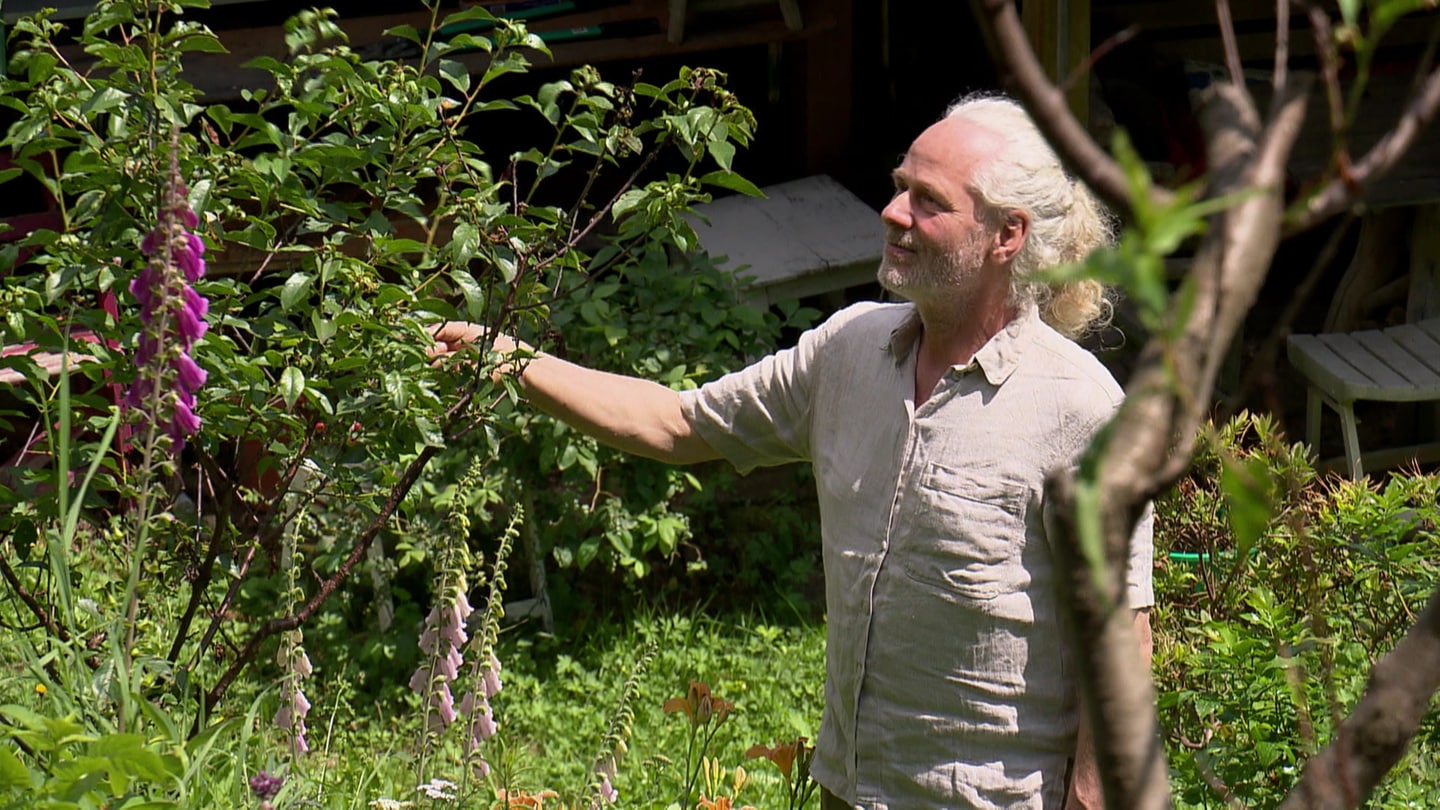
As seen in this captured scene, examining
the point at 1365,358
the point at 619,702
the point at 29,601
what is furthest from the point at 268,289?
the point at 1365,358

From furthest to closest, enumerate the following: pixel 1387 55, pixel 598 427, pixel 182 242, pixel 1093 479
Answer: pixel 1387 55 → pixel 598 427 → pixel 182 242 → pixel 1093 479

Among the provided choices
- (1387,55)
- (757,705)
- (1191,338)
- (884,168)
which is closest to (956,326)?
(1191,338)

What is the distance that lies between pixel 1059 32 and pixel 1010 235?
9.88ft

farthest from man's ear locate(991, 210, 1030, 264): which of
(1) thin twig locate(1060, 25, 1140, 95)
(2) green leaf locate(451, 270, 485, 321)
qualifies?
(1) thin twig locate(1060, 25, 1140, 95)

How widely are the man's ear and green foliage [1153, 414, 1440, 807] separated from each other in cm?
46

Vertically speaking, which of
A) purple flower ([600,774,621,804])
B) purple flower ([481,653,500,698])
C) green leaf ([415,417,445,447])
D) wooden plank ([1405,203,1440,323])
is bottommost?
wooden plank ([1405,203,1440,323])

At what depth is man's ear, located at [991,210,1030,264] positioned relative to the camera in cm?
237

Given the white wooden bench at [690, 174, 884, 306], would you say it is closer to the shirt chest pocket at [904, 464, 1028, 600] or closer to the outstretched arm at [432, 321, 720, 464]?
the outstretched arm at [432, 321, 720, 464]

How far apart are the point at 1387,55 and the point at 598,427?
577 cm

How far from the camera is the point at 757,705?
440cm

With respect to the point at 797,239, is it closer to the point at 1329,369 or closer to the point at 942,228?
the point at 1329,369

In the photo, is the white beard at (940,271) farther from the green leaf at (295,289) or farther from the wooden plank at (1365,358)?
the wooden plank at (1365,358)

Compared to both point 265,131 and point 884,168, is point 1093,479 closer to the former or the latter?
point 265,131

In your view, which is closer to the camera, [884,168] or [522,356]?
[522,356]
